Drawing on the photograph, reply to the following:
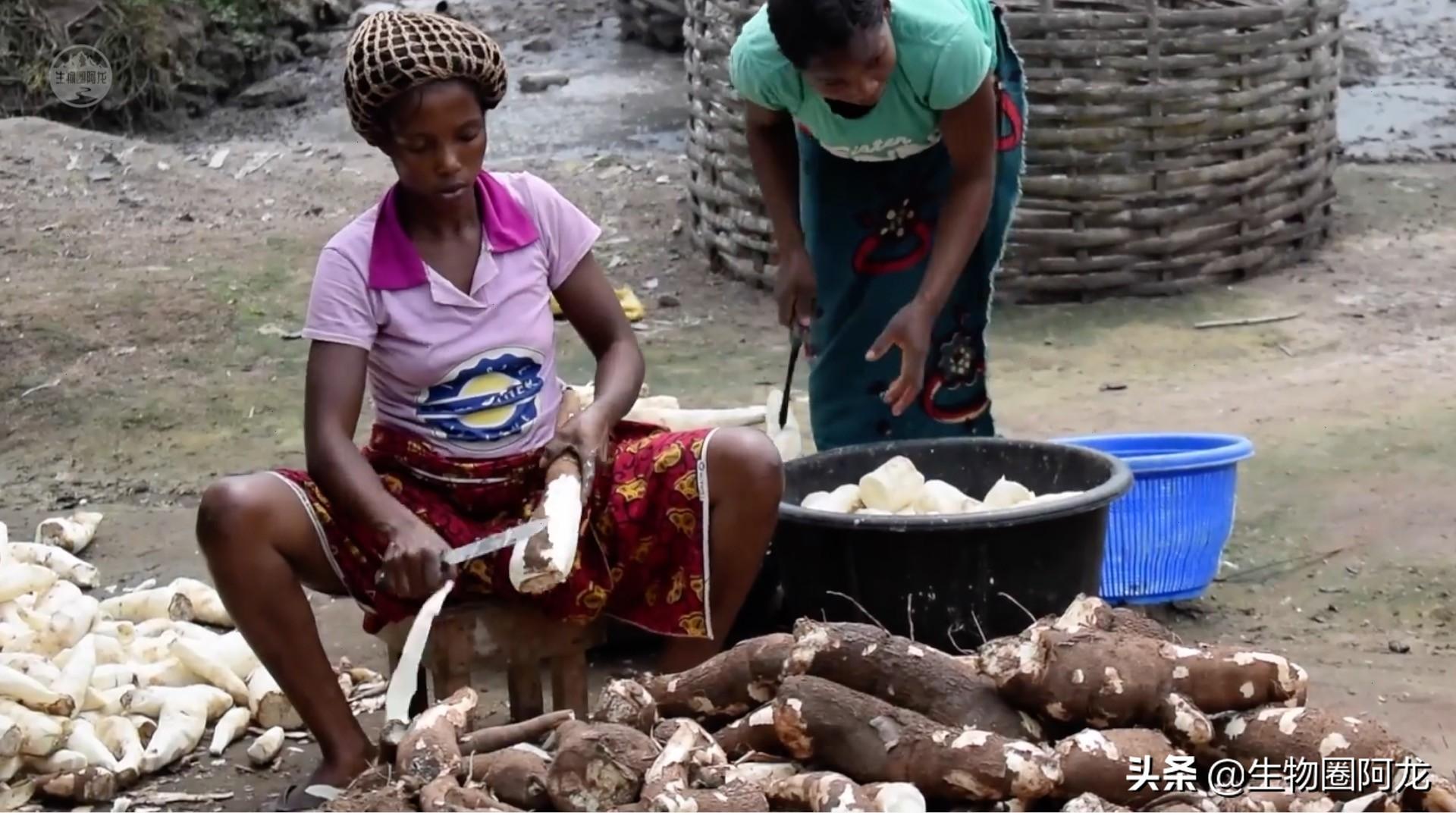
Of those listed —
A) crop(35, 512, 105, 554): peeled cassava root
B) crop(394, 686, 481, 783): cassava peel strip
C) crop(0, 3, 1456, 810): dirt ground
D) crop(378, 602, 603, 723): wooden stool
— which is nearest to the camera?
crop(394, 686, 481, 783): cassava peel strip

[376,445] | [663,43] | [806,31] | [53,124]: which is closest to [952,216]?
[806,31]

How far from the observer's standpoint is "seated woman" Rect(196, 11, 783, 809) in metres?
2.55

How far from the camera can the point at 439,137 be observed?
2551 millimetres

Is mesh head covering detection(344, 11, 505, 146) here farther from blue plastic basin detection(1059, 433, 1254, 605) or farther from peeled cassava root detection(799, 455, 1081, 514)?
blue plastic basin detection(1059, 433, 1254, 605)

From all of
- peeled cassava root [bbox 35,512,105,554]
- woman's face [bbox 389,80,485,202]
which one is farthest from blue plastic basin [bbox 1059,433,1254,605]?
peeled cassava root [bbox 35,512,105,554]

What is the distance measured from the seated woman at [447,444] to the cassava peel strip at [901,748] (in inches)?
24.1

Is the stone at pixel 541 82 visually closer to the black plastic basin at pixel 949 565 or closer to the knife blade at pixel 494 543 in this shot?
the black plastic basin at pixel 949 565

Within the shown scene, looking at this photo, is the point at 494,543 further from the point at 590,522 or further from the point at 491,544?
the point at 590,522

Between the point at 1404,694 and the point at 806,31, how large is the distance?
1506 mm

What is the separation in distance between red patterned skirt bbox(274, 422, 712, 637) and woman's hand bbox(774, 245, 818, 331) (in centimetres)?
69

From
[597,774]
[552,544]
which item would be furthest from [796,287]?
[597,774]

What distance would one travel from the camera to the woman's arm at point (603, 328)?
9.26ft

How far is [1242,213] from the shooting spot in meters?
6.15

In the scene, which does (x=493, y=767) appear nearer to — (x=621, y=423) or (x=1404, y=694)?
(x=621, y=423)
